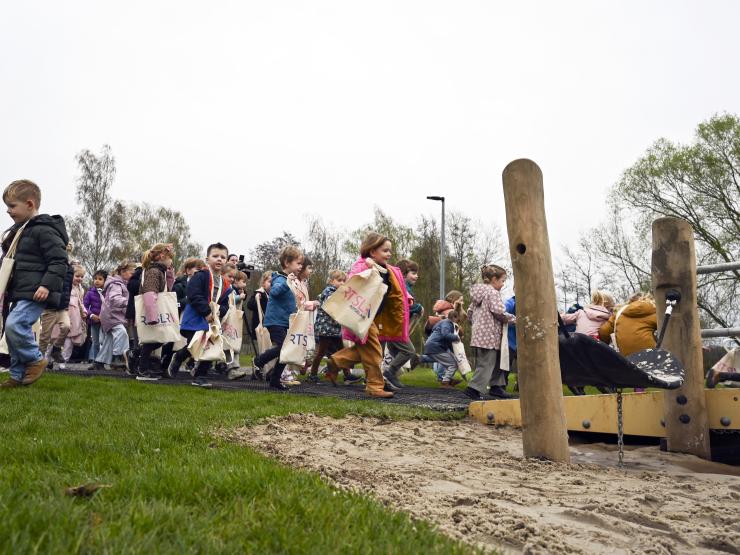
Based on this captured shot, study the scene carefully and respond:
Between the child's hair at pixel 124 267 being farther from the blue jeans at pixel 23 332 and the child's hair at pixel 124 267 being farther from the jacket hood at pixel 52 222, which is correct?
the blue jeans at pixel 23 332

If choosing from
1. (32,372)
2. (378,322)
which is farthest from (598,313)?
(32,372)

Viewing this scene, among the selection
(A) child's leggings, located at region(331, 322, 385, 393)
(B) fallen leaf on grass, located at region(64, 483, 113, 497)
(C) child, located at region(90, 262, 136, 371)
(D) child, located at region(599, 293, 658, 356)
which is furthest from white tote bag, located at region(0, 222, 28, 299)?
(D) child, located at region(599, 293, 658, 356)

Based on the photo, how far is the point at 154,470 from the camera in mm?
2816

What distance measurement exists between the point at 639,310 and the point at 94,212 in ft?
126

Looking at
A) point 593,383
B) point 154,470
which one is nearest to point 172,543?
point 154,470

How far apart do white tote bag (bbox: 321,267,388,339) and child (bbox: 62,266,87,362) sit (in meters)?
6.13

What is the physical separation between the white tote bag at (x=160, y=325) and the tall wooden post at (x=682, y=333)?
687 cm

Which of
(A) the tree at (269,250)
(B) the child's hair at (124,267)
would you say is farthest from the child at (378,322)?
(A) the tree at (269,250)

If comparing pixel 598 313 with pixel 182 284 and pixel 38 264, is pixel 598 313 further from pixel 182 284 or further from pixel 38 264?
pixel 38 264

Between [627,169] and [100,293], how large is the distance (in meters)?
24.6

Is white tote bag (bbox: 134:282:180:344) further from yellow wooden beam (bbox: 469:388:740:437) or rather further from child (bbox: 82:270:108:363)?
yellow wooden beam (bbox: 469:388:740:437)

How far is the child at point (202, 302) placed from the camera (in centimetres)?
934

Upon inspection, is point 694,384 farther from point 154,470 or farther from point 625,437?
point 154,470

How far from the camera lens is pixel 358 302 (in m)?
8.09
